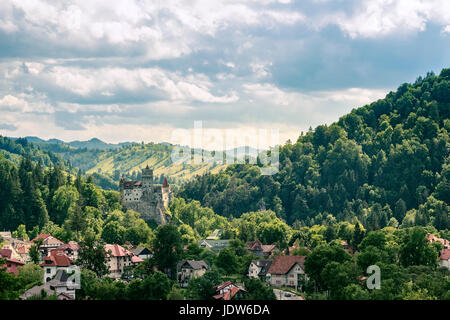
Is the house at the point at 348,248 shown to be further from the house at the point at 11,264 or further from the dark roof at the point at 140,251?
the house at the point at 11,264

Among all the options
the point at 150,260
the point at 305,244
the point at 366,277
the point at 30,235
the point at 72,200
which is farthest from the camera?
the point at 72,200

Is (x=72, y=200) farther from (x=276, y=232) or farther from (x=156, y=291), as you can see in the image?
(x=156, y=291)

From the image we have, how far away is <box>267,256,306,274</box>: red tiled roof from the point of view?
104 metres

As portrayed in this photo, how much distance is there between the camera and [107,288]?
8212 cm

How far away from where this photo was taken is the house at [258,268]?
109 m

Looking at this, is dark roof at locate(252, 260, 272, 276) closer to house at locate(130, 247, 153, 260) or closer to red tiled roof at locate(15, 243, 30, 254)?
house at locate(130, 247, 153, 260)

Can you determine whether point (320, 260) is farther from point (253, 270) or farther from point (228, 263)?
point (228, 263)

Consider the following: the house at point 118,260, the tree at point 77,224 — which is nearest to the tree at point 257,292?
the house at point 118,260

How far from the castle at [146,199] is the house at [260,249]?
43517 mm

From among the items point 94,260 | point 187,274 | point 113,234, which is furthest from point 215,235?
point 94,260

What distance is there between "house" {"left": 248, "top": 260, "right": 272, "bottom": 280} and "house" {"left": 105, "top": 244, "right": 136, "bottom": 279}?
64.9 feet

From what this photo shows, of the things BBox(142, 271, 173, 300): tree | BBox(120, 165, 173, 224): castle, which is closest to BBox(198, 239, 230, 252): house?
BBox(120, 165, 173, 224): castle
